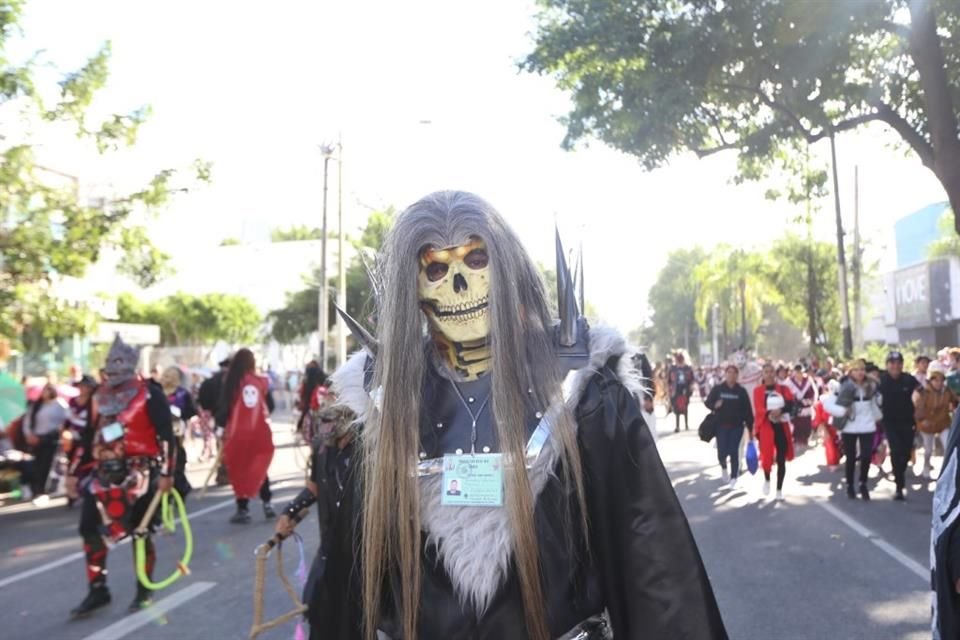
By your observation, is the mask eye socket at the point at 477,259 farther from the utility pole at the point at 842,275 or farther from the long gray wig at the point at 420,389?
the utility pole at the point at 842,275

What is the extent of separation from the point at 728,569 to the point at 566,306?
575 cm

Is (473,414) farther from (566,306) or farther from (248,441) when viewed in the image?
(248,441)

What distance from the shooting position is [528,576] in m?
1.93

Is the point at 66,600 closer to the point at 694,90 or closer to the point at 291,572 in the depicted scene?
the point at 291,572

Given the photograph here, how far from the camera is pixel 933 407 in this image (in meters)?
12.3

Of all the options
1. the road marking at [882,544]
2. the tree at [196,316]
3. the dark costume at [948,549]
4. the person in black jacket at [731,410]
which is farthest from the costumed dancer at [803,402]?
the tree at [196,316]

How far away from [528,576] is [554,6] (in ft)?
41.9

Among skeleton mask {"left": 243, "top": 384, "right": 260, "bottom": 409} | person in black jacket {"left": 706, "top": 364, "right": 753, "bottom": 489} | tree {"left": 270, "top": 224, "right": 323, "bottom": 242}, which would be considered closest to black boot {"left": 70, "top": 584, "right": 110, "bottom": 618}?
skeleton mask {"left": 243, "top": 384, "right": 260, "bottom": 409}

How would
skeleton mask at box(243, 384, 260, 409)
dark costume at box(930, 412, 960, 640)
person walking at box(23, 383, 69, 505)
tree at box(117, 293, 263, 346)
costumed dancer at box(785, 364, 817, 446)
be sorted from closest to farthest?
dark costume at box(930, 412, 960, 640), skeleton mask at box(243, 384, 260, 409), person walking at box(23, 383, 69, 505), costumed dancer at box(785, 364, 817, 446), tree at box(117, 293, 263, 346)

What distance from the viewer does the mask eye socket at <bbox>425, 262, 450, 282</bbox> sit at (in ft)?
7.36

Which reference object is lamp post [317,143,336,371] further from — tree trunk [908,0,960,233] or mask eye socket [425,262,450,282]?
mask eye socket [425,262,450,282]

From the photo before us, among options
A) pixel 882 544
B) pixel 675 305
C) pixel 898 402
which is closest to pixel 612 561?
pixel 882 544

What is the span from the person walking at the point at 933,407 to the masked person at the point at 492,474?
11.7 meters

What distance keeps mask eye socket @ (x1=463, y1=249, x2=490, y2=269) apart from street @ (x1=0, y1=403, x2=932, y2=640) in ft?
13.5
